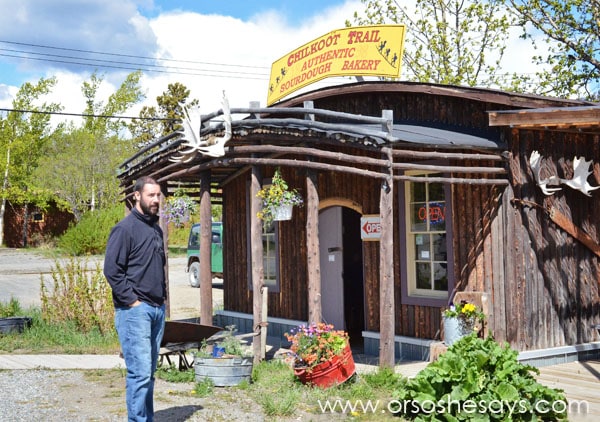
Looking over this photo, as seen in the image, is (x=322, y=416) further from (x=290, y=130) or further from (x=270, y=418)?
(x=290, y=130)

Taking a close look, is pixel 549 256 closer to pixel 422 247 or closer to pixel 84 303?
pixel 422 247

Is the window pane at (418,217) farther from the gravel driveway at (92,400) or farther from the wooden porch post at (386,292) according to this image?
the gravel driveway at (92,400)

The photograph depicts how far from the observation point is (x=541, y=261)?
9297 millimetres

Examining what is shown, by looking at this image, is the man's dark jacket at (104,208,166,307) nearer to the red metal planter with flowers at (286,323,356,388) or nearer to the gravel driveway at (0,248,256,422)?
the gravel driveway at (0,248,256,422)

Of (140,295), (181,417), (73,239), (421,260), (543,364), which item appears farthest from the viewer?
(73,239)

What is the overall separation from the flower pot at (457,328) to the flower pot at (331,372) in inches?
68.9

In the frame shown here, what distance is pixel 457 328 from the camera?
8.93 meters

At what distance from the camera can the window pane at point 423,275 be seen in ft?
33.1

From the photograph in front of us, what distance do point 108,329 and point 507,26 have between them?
60.2 feet

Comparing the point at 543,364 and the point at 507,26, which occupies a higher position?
the point at 507,26

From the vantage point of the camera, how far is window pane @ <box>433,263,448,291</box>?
9891mm

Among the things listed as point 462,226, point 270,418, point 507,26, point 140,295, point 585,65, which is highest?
point 507,26

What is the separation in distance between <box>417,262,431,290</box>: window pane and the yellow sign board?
2901 mm

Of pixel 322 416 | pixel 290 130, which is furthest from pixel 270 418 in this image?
pixel 290 130
